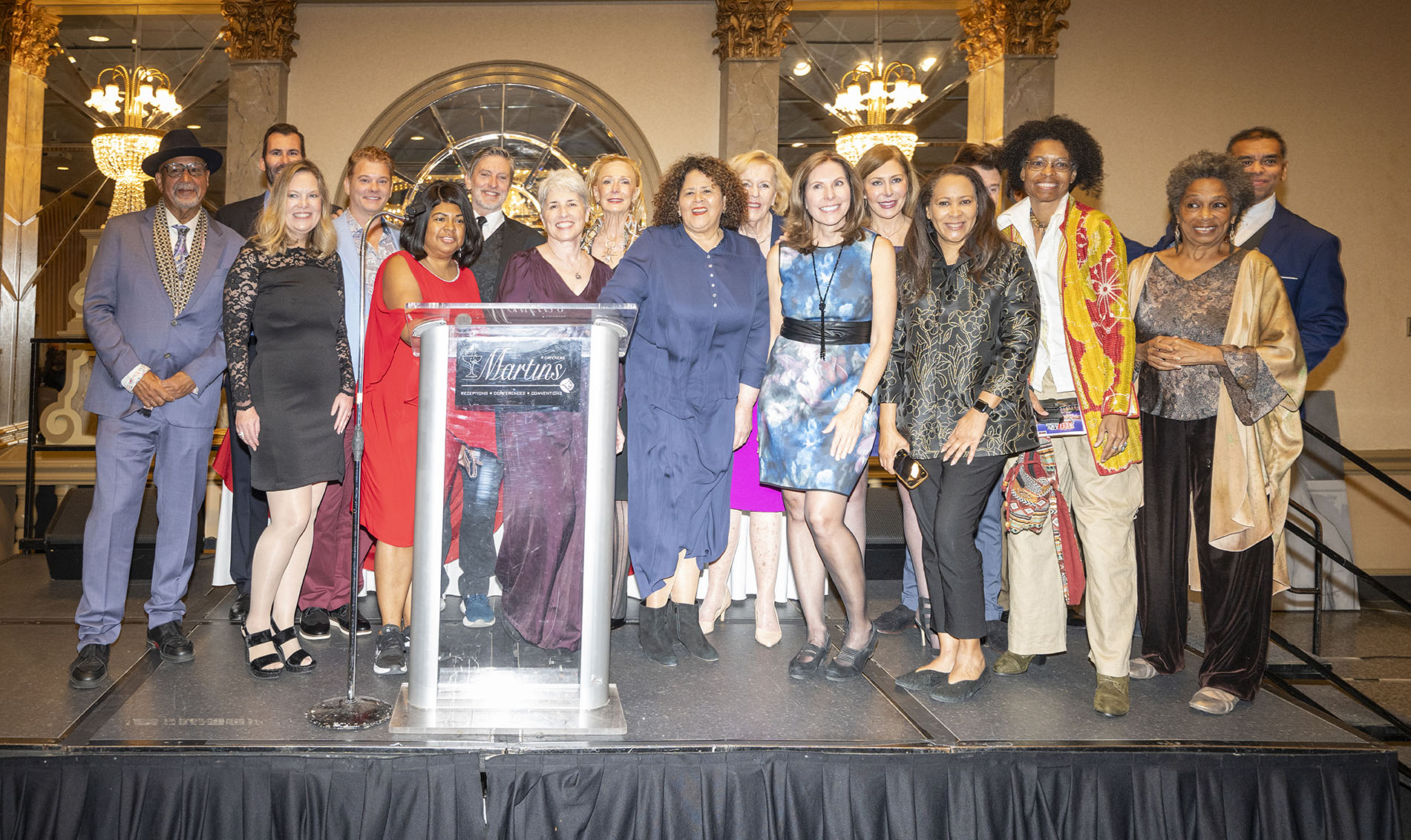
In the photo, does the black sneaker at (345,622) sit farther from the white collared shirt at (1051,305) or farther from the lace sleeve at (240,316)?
the white collared shirt at (1051,305)

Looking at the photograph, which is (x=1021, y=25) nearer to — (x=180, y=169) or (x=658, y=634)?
(x=658, y=634)

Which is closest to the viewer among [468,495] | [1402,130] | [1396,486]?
[468,495]

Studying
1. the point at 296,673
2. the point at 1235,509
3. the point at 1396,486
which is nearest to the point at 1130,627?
the point at 1235,509

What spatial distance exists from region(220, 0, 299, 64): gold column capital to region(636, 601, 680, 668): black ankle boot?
686 centimetres

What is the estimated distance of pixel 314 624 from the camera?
3.78 meters

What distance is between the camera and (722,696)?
3.08m

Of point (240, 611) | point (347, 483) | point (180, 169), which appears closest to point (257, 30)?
point (180, 169)

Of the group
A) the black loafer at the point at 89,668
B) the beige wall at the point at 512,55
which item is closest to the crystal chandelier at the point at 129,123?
the beige wall at the point at 512,55

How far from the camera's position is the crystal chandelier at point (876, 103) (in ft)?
25.7

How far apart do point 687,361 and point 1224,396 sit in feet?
6.02

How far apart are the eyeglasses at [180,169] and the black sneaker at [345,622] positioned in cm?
177

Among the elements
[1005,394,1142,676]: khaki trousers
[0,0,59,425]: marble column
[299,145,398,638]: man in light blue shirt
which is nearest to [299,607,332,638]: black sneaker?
[299,145,398,638]: man in light blue shirt

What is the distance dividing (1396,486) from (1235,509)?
1292 millimetres

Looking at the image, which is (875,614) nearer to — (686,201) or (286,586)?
(686,201)
